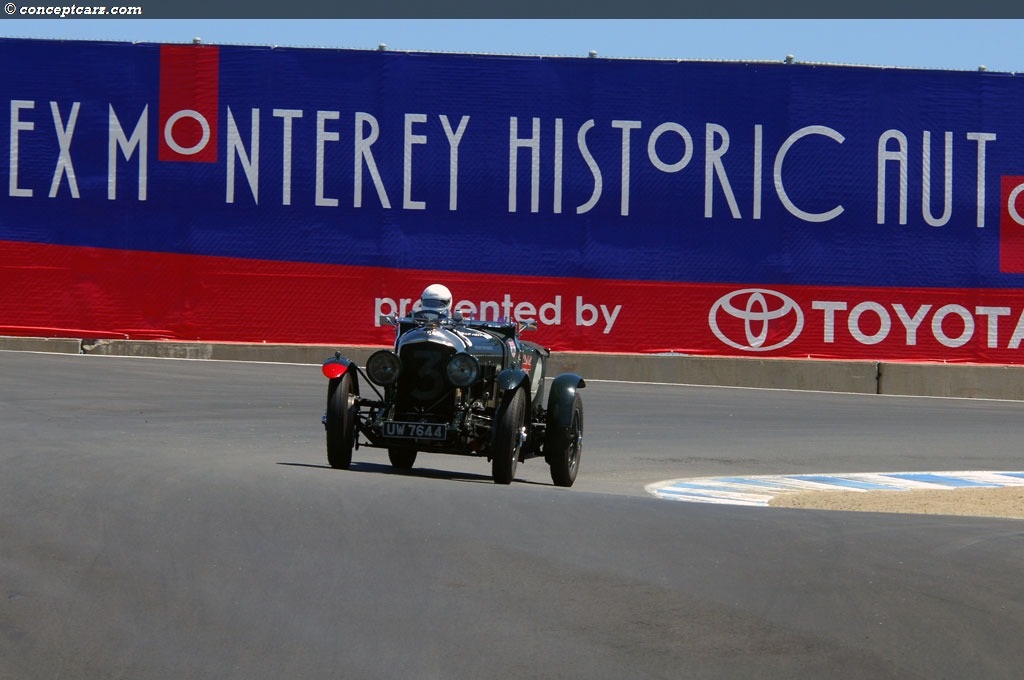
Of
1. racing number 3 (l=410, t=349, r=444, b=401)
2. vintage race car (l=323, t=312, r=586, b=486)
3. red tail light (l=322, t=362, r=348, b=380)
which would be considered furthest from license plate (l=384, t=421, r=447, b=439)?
red tail light (l=322, t=362, r=348, b=380)

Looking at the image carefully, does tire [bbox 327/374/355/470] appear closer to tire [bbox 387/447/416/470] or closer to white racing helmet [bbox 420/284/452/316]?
white racing helmet [bbox 420/284/452/316]

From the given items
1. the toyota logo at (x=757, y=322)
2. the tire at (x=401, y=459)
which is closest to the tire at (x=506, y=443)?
the tire at (x=401, y=459)

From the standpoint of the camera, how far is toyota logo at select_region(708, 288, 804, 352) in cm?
2298

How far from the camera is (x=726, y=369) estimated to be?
74.2 ft

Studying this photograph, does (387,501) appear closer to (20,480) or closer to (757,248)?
(20,480)

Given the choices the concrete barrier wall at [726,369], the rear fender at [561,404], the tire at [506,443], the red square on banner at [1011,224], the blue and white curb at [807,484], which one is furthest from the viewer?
the red square on banner at [1011,224]

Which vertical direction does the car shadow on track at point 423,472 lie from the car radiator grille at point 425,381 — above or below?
below

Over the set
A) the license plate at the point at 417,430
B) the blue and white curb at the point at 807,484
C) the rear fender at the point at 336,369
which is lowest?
the blue and white curb at the point at 807,484

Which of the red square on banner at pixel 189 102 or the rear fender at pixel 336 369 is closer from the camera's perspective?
the rear fender at pixel 336 369

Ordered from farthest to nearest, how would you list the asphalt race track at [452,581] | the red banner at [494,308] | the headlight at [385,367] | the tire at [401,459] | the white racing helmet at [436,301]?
the red banner at [494,308] → the tire at [401,459] → the white racing helmet at [436,301] → the headlight at [385,367] → the asphalt race track at [452,581]

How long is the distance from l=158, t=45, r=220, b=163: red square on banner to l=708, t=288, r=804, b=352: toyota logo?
315 inches

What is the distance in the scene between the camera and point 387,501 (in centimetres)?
845

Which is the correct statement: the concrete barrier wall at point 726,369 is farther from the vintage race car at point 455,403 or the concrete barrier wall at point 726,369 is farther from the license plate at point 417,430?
the license plate at point 417,430

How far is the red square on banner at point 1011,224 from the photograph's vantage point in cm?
2330
